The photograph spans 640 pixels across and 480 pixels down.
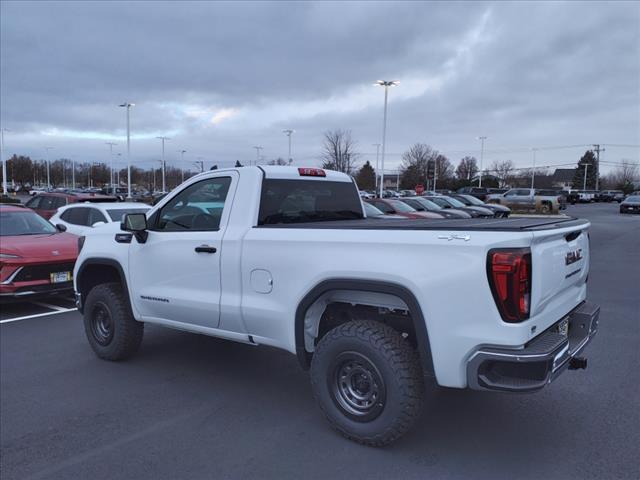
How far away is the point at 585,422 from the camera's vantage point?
3891 mm

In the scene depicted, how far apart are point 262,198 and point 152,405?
78.4 inches

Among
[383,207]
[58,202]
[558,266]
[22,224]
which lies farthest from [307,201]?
[383,207]

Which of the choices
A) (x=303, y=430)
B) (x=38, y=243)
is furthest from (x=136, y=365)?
(x=38, y=243)

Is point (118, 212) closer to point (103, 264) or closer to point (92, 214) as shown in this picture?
point (92, 214)

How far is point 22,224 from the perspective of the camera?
356 inches

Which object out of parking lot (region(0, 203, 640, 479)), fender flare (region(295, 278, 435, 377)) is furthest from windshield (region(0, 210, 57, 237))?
fender flare (region(295, 278, 435, 377))

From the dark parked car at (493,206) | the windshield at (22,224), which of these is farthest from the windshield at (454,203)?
the windshield at (22,224)

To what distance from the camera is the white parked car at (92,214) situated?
1112 cm

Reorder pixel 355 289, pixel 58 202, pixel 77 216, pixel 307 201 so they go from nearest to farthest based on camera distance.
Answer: pixel 355 289
pixel 307 201
pixel 77 216
pixel 58 202

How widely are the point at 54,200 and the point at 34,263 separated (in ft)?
27.1

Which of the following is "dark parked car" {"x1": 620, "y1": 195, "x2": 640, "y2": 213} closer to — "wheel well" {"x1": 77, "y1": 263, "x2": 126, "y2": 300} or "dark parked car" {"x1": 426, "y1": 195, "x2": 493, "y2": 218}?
"dark parked car" {"x1": 426, "y1": 195, "x2": 493, "y2": 218}

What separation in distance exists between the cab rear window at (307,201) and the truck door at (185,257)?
333mm

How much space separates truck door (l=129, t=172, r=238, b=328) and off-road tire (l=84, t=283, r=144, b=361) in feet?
0.97

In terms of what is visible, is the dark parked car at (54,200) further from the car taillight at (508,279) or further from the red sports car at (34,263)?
the car taillight at (508,279)
